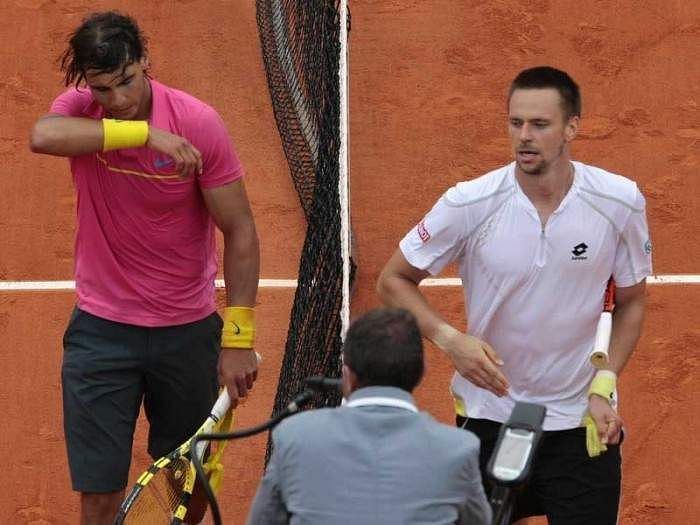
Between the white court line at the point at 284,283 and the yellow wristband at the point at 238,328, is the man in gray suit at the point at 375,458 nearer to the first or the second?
the yellow wristband at the point at 238,328

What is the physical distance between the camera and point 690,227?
8.80m

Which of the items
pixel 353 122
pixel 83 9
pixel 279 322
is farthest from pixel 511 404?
pixel 83 9

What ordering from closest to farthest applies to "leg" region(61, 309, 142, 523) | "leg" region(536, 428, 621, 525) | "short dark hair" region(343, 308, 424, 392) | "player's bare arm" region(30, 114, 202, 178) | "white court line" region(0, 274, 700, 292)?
1. "short dark hair" region(343, 308, 424, 392)
2. "leg" region(536, 428, 621, 525)
3. "player's bare arm" region(30, 114, 202, 178)
4. "leg" region(61, 309, 142, 523)
5. "white court line" region(0, 274, 700, 292)

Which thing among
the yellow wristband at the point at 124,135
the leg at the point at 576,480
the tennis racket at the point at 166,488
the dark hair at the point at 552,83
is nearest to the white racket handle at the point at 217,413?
the tennis racket at the point at 166,488

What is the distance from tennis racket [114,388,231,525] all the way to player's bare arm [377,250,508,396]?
2.38 ft

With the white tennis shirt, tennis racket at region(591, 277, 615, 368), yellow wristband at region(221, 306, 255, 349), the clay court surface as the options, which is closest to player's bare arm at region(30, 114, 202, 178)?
yellow wristband at region(221, 306, 255, 349)

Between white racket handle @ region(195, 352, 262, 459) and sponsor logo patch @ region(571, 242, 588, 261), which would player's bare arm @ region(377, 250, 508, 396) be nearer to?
sponsor logo patch @ region(571, 242, 588, 261)

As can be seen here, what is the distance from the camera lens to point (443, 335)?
5008 mm

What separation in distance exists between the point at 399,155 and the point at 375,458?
5785mm

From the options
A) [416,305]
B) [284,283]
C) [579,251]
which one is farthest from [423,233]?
[284,283]

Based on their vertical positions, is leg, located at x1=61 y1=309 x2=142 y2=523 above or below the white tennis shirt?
below

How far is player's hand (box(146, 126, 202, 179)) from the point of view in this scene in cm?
529

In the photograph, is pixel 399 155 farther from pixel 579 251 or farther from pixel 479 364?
→ pixel 479 364

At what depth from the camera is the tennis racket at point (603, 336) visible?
490 centimetres
